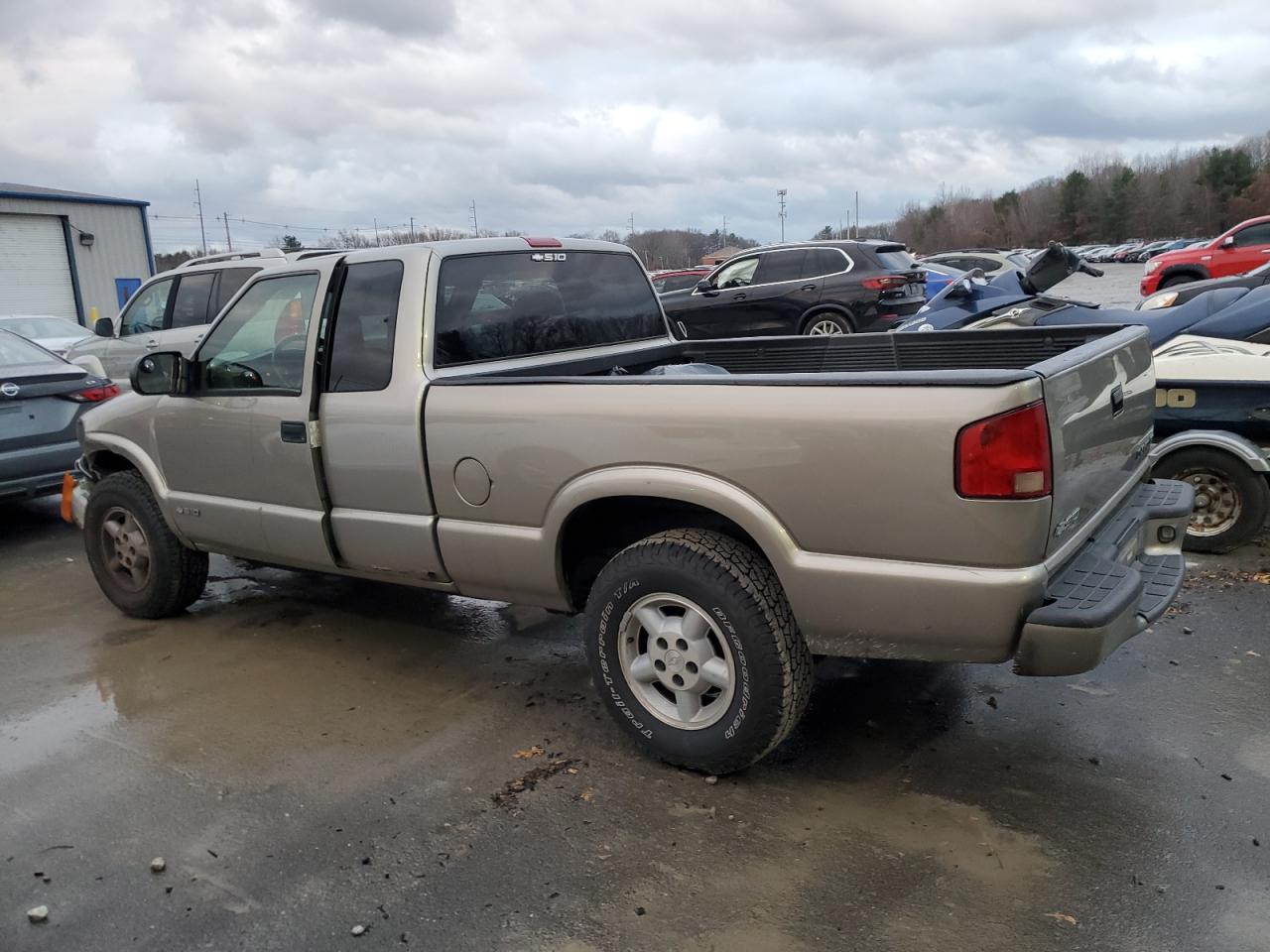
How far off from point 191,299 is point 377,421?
7208mm

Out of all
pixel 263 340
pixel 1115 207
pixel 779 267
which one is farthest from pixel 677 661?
pixel 1115 207

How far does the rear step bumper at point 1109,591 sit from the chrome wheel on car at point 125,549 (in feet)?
14.8

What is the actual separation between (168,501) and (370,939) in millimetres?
3092

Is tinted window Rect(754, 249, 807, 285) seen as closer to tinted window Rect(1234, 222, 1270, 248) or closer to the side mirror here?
the side mirror

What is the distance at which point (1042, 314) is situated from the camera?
691 centimetres

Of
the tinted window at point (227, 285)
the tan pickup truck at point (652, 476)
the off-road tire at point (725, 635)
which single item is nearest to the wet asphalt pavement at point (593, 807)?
the off-road tire at point (725, 635)

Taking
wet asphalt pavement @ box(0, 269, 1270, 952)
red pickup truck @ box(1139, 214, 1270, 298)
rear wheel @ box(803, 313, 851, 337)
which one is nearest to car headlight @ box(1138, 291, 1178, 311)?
rear wheel @ box(803, 313, 851, 337)

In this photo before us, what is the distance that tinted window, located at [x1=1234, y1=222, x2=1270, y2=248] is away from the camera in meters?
17.8

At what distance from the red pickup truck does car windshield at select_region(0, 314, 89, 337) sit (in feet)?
60.6

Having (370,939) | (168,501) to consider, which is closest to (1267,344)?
(370,939)

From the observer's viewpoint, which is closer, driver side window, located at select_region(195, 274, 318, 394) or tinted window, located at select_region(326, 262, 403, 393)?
tinted window, located at select_region(326, 262, 403, 393)

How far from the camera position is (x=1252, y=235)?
58.8ft

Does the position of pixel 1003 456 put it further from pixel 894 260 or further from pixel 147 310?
pixel 894 260

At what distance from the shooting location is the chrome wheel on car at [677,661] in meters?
3.31
